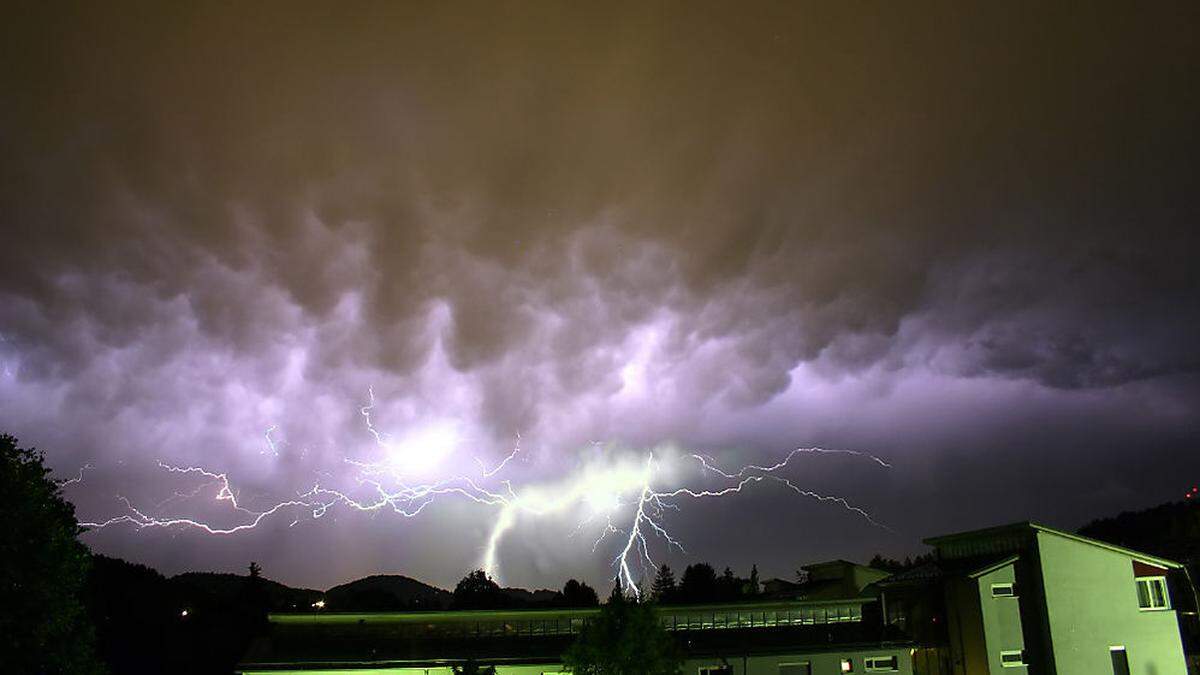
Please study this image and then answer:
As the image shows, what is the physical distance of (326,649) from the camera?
25516mm

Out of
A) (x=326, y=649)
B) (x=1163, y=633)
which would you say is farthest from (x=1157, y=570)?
(x=326, y=649)

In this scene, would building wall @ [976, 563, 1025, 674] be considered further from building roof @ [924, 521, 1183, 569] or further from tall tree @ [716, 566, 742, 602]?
tall tree @ [716, 566, 742, 602]

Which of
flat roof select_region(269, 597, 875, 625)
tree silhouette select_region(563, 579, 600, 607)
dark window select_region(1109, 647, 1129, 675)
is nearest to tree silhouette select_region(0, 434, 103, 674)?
flat roof select_region(269, 597, 875, 625)

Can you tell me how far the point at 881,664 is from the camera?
27.6 meters

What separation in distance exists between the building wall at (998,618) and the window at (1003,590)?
0.33 feet

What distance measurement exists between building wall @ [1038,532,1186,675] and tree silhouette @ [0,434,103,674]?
Answer: 1104 inches

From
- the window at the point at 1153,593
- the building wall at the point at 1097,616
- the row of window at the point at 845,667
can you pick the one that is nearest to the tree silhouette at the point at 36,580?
the row of window at the point at 845,667

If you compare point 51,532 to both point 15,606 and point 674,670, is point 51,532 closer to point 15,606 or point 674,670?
point 15,606

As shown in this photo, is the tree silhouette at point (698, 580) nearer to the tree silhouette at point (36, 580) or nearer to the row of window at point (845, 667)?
the row of window at point (845, 667)

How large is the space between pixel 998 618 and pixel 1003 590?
981 mm

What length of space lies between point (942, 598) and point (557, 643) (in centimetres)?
1416

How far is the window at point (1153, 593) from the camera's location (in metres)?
28.0

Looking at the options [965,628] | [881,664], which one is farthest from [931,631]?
[881,664]

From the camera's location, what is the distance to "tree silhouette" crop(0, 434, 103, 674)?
15.0 metres
